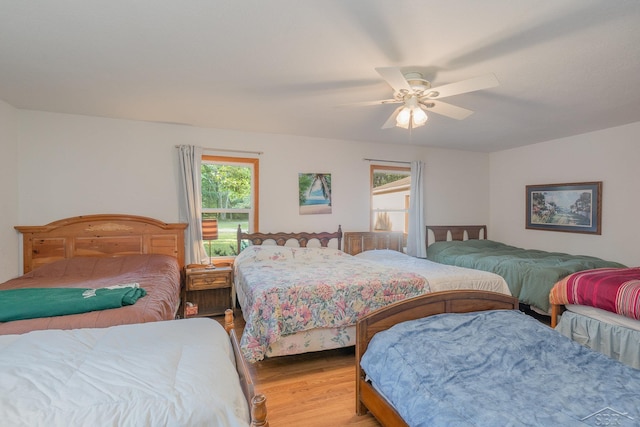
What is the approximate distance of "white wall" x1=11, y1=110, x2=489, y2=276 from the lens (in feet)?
11.1

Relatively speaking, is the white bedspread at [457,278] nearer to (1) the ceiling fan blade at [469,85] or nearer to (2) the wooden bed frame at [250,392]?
(1) the ceiling fan blade at [469,85]

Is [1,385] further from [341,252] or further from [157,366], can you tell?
[341,252]

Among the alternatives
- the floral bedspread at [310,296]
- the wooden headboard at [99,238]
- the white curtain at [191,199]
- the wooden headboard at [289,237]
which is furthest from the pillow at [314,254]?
the wooden headboard at [99,238]

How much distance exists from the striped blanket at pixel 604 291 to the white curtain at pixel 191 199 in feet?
13.2

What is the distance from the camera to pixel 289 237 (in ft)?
14.2

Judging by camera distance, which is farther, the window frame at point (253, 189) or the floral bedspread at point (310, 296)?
the window frame at point (253, 189)

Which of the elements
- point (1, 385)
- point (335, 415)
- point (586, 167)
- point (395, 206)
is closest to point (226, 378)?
point (1, 385)

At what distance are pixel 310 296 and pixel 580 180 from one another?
4267 millimetres

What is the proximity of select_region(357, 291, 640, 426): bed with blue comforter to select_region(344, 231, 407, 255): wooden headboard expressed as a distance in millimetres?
2498

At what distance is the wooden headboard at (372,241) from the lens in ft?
15.2

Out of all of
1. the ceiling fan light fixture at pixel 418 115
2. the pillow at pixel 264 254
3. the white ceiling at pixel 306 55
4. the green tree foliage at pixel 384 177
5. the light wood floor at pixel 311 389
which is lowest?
the light wood floor at pixel 311 389

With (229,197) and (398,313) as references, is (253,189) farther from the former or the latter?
(398,313)

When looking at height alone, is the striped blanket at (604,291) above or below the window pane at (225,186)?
below

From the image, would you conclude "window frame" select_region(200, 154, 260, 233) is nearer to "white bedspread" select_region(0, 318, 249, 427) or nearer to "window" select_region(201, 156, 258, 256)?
"window" select_region(201, 156, 258, 256)
